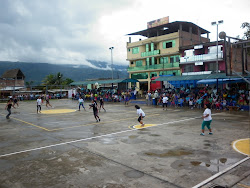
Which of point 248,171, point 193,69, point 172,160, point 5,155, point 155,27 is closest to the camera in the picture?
point 248,171

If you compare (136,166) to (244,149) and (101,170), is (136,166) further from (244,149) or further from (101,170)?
(244,149)

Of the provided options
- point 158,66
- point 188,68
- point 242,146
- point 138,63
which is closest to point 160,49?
point 158,66

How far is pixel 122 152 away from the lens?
791 cm

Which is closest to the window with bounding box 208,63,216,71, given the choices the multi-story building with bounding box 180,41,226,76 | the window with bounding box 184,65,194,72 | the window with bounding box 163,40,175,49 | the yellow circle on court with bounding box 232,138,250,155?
the multi-story building with bounding box 180,41,226,76

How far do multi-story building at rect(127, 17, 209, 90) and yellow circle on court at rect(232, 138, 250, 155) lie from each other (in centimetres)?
3379

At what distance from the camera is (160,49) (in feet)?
149

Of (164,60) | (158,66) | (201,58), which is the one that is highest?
(164,60)

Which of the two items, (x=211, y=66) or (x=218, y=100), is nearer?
(x=218, y=100)

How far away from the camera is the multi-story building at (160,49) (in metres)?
42.5

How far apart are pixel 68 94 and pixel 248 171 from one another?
44793 mm

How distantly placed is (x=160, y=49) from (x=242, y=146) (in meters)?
38.8

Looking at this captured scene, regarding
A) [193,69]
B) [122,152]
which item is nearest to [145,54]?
[193,69]

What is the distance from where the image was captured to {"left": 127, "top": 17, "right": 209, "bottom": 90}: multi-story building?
139ft

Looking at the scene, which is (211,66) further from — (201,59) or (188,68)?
(188,68)
